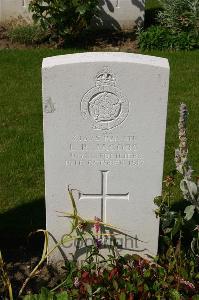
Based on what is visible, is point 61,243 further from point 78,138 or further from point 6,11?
point 6,11

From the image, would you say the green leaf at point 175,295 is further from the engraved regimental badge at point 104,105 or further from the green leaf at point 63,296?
the engraved regimental badge at point 104,105

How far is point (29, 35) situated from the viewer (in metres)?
8.75

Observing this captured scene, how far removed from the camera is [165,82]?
3.54 meters

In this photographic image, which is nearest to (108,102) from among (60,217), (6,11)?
(60,217)

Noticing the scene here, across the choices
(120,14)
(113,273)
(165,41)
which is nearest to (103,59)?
(113,273)

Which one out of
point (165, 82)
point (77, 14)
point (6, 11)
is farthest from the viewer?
point (6, 11)

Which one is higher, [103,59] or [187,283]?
[103,59]

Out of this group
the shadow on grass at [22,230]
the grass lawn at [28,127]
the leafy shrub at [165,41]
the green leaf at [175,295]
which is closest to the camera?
the green leaf at [175,295]

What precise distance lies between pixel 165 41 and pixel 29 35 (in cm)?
196

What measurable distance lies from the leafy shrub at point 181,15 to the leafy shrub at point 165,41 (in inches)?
6.9

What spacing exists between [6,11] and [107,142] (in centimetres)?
618

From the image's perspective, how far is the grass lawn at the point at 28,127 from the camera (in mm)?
4887

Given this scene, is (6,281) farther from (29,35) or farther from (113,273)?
(29,35)

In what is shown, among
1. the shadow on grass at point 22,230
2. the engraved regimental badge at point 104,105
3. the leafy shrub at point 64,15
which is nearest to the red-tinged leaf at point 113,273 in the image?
the shadow on grass at point 22,230
